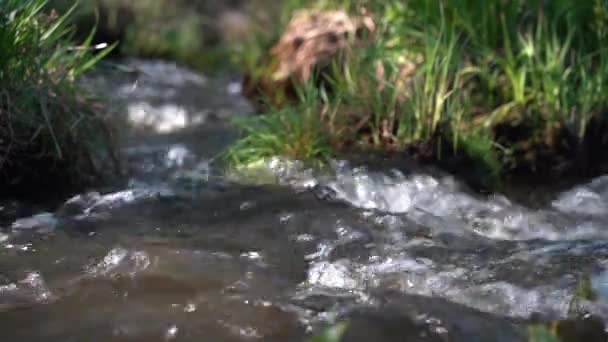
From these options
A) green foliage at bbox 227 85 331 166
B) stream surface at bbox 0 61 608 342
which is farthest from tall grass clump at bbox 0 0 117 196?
green foliage at bbox 227 85 331 166

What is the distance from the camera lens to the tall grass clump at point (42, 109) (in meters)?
3.60

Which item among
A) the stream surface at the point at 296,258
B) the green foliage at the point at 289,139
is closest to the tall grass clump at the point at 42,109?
the stream surface at the point at 296,258

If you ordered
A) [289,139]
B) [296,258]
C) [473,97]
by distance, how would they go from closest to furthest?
[296,258], [289,139], [473,97]

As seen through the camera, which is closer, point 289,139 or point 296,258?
point 296,258

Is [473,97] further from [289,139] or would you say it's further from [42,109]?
[42,109]

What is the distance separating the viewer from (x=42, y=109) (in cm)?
362

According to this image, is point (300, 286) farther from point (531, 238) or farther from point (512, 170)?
point (512, 170)

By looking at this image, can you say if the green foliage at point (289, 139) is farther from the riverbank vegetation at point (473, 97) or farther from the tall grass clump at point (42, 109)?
the tall grass clump at point (42, 109)

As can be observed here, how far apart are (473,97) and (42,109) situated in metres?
2.22

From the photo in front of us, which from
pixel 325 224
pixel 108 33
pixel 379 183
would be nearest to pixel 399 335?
pixel 325 224

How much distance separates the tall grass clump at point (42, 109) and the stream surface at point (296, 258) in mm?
212

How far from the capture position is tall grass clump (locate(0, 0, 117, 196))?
3602 millimetres

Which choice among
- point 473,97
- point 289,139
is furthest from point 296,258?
point 473,97

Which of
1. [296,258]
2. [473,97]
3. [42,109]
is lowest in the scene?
[296,258]
